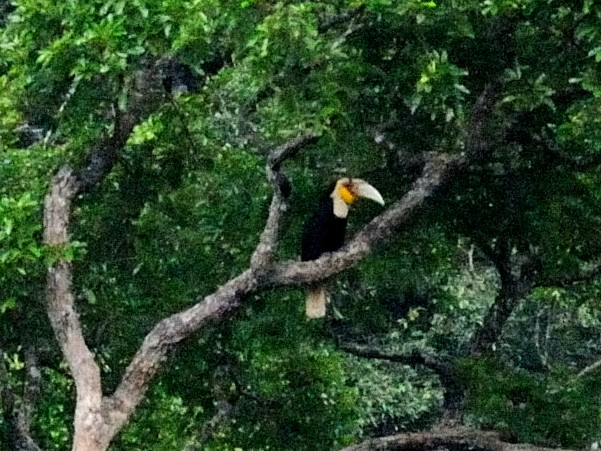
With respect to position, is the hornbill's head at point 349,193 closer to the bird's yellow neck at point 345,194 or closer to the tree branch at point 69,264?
the bird's yellow neck at point 345,194

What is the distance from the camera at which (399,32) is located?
4.58 metres

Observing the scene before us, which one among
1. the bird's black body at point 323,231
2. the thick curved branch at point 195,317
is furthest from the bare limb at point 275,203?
the bird's black body at point 323,231

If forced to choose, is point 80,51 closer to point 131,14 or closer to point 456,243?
point 131,14

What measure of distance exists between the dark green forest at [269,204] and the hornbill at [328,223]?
0.15 m

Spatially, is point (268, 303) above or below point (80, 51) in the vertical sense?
below

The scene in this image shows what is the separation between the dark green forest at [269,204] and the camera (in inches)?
176

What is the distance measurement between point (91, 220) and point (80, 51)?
152cm

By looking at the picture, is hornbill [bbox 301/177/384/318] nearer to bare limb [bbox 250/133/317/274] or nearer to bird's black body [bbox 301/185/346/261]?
bird's black body [bbox 301/185/346/261]

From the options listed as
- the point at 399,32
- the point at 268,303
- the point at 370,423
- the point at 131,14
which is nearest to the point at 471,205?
the point at 268,303

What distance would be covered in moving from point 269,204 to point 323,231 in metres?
0.29

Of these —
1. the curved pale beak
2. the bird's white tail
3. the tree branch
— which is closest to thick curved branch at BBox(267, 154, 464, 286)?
the curved pale beak

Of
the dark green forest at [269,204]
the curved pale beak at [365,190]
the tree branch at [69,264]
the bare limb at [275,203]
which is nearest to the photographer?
the dark green forest at [269,204]

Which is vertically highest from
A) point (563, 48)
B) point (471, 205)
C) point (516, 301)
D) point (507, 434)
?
point (563, 48)

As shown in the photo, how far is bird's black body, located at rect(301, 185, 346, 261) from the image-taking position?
18.5ft
